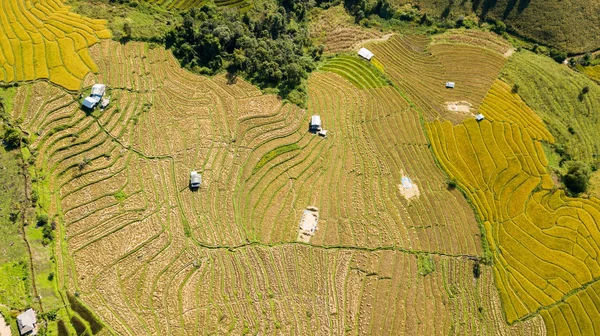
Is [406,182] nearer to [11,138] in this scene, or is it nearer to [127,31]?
[127,31]

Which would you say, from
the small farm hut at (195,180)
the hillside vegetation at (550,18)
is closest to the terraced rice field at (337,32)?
the hillside vegetation at (550,18)

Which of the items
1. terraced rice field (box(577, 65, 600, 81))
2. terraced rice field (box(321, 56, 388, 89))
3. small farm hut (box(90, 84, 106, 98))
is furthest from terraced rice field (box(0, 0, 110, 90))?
terraced rice field (box(577, 65, 600, 81))

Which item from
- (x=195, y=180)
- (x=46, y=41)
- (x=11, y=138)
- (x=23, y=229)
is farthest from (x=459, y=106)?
(x=46, y=41)

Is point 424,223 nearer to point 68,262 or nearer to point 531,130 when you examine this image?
point 531,130

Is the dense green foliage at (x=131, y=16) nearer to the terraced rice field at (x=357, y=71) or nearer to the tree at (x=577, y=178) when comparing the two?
the terraced rice field at (x=357, y=71)

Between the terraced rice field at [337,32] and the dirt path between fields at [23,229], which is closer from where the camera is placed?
the dirt path between fields at [23,229]

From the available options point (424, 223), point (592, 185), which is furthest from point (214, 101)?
point (592, 185)

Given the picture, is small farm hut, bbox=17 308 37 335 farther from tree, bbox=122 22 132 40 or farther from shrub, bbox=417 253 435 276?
shrub, bbox=417 253 435 276
